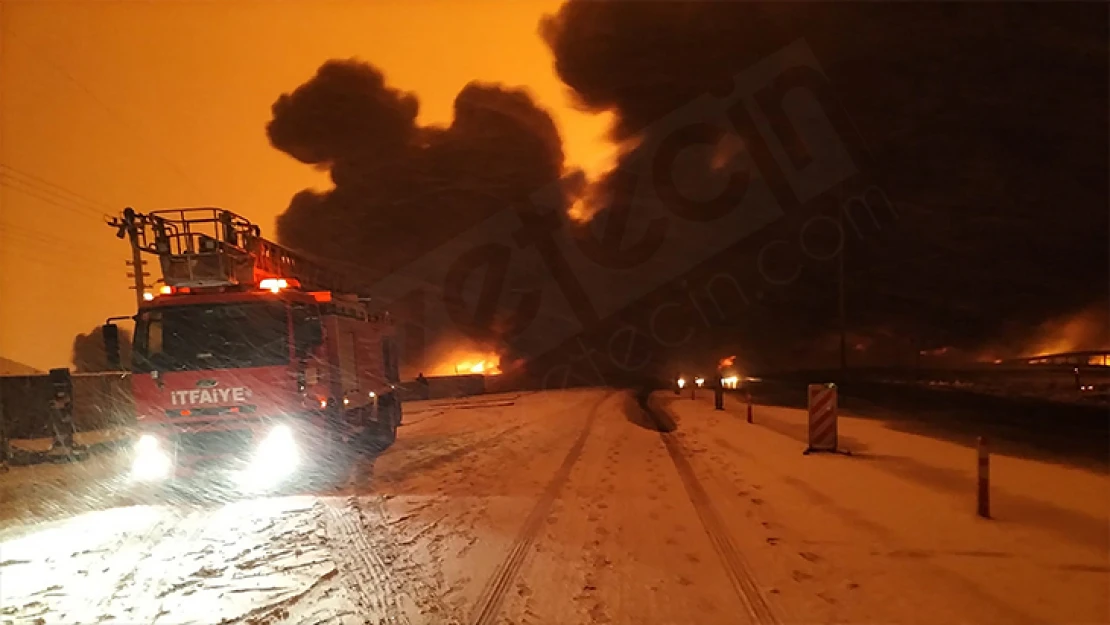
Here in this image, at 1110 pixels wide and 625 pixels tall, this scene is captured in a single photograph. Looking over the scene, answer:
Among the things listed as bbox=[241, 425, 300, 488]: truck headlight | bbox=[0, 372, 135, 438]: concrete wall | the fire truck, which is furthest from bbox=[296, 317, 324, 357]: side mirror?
bbox=[0, 372, 135, 438]: concrete wall

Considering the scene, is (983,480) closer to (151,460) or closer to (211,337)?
(211,337)

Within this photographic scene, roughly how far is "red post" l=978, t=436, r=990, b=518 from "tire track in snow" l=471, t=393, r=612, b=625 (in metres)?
5.15

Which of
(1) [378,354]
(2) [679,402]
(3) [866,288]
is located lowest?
(2) [679,402]

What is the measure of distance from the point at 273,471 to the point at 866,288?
54799 mm

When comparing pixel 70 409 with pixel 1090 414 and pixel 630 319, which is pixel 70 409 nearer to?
A: pixel 1090 414

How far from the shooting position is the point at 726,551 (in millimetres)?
→ 8031

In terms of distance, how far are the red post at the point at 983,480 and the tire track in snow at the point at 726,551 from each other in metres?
3.04

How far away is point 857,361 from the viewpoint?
211 feet

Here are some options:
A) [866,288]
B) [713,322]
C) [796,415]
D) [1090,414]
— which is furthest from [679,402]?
[713,322]

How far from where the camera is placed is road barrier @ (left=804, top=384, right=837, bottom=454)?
14852mm

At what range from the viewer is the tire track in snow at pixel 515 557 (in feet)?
20.7

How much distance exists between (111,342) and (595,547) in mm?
9106

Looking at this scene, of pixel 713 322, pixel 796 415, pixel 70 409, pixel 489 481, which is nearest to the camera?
pixel 489 481

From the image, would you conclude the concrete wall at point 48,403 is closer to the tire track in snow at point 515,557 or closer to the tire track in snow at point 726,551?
the tire track in snow at point 515,557
